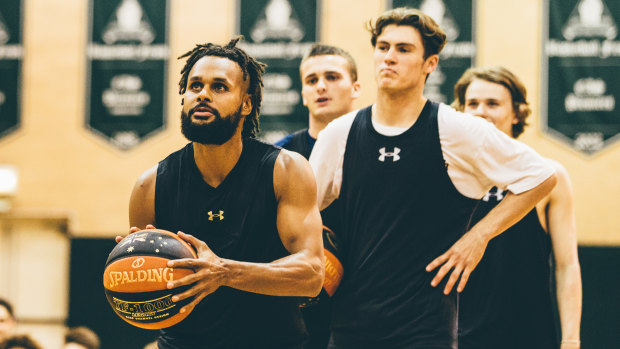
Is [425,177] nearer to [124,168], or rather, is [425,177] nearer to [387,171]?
[387,171]

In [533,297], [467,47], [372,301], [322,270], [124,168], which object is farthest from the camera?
[124,168]

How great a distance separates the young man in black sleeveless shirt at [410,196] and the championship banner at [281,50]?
19.7ft

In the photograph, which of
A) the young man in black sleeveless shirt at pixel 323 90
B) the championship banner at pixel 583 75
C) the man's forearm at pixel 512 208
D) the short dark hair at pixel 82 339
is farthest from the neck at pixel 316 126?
the championship banner at pixel 583 75

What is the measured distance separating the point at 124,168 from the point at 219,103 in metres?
7.17

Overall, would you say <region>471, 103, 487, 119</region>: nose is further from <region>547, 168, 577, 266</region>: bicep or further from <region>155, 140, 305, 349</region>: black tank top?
<region>155, 140, 305, 349</region>: black tank top

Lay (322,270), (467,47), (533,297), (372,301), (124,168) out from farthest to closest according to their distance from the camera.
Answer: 1. (124,168)
2. (467,47)
3. (533,297)
4. (372,301)
5. (322,270)

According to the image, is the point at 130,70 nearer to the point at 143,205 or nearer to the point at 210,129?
the point at 143,205

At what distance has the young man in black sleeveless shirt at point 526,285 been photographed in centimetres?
385

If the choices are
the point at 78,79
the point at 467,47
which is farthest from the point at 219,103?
the point at 78,79

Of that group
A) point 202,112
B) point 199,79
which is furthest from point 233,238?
point 199,79

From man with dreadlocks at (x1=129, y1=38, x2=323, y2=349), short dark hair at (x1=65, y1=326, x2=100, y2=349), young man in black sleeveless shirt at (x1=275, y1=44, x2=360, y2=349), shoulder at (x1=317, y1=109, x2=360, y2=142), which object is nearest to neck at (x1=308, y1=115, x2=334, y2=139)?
young man in black sleeveless shirt at (x1=275, y1=44, x2=360, y2=349)

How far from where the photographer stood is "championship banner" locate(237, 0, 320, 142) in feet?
31.1

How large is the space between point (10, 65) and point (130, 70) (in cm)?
176

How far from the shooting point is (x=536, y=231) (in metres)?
3.99
